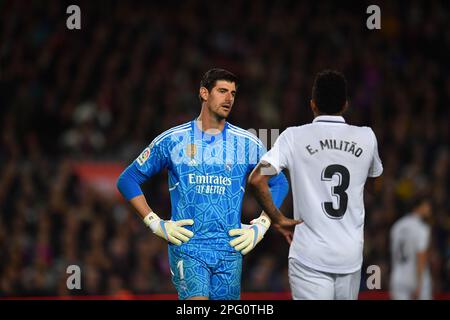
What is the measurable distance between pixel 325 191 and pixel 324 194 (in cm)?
2

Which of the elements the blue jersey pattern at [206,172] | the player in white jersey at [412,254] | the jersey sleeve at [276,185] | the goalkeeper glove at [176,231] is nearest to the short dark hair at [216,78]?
the blue jersey pattern at [206,172]

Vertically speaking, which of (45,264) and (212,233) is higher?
(212,233)

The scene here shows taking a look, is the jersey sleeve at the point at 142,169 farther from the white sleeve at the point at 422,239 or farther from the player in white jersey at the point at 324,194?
the white sleeve at the point at 422,239

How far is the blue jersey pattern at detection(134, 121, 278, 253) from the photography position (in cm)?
694

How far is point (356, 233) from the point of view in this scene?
20.2 feet

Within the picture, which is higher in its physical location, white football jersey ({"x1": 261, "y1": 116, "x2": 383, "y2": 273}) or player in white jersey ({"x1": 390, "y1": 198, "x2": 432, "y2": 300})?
white football jersey ({"x1": 261, "y1": 116, "x2": 383, "y2": 273})

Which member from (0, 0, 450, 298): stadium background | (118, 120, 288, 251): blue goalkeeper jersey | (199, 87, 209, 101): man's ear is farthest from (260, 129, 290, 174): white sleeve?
(0, 0, 450, 298): stadium background

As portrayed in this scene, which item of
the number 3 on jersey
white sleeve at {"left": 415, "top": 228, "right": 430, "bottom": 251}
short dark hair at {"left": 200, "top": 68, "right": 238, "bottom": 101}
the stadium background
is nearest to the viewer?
the number 3 on jersey

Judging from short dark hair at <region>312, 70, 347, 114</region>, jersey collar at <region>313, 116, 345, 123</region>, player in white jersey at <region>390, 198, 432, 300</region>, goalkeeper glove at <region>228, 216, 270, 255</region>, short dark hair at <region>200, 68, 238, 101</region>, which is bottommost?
player in white jersey at <region>390, 198, 432, 300</region>

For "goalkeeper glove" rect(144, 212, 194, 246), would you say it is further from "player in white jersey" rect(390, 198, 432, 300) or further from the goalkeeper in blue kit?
"player in white jersey" rect(390, 198, 432, 300)

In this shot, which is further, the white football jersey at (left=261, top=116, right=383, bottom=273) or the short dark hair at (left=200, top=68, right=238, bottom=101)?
the short dark hair at (left=200, top=68, right=238, bottom=101)

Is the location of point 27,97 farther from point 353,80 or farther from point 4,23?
point 353,80
